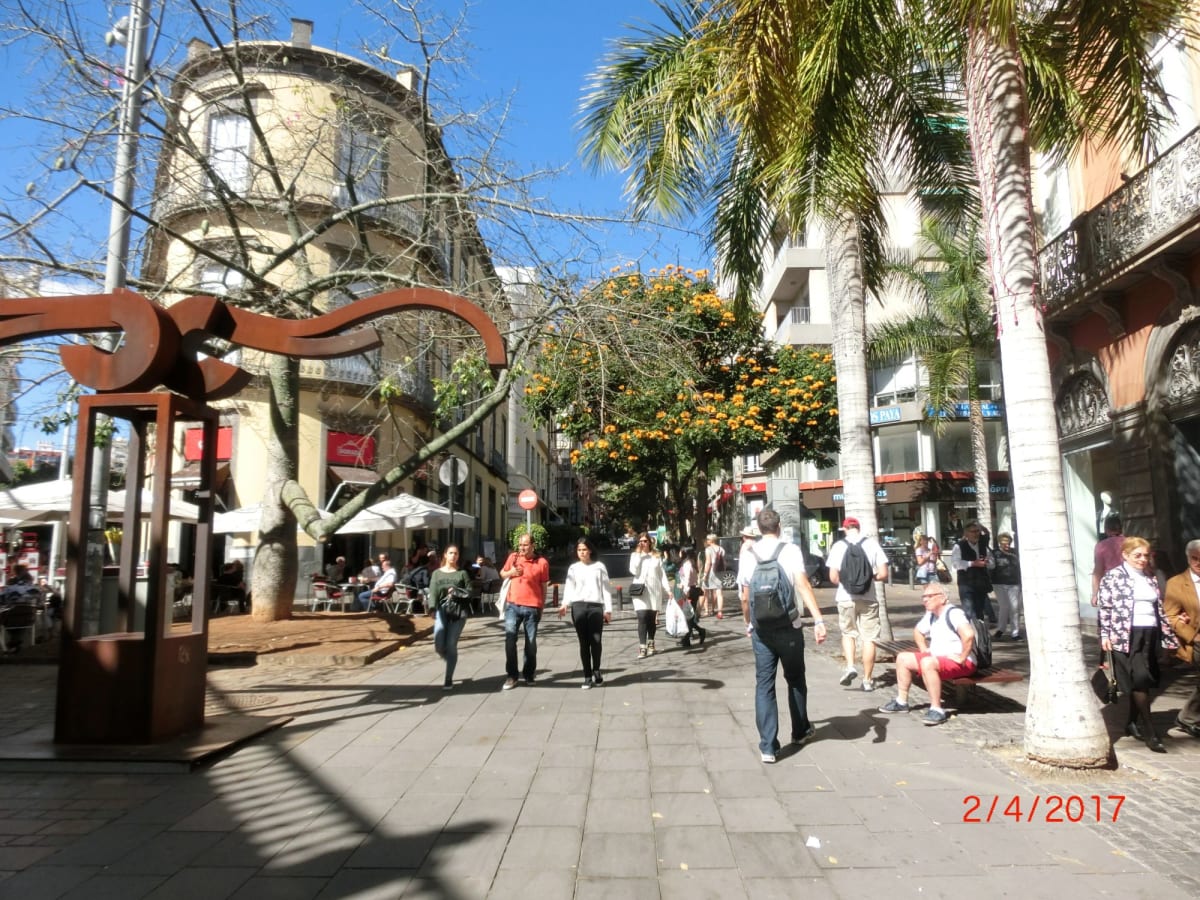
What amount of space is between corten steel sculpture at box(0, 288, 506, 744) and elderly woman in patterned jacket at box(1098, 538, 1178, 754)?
5.09 meters

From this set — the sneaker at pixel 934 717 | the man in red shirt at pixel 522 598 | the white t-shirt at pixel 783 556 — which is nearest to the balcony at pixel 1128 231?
the sneaker at pixel 934 717

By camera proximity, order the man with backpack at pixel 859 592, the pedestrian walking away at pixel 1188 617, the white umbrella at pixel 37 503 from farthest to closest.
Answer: the white umbrella at pixel 37 503 < the man with backpack at pixel 859 592 < the pedestrian walking away at pixel 1188 617

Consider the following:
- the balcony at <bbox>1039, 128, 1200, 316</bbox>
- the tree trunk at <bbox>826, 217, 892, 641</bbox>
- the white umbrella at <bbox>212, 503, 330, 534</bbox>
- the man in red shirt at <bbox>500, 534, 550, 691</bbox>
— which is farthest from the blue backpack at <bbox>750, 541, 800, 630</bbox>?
the white umbrella at <bbox>212, 503, 330, 534</bbox>

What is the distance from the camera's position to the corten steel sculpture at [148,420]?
577 centimetres

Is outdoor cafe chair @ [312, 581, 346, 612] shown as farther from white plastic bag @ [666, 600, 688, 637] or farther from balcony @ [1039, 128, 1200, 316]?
balcony @ [1039, 128, 1200, 316]

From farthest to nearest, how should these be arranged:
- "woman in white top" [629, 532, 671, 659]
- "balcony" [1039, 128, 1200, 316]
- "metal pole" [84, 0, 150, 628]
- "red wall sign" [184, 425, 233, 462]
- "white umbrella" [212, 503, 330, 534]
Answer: "red wall sign" [184, 425, 233, 462], "white umbrella" [212, 503, 330, 534], "woman in white top" [629, 532, 671, 659], "metal pole" [84, 0, 150, 628], "balcony" [1039, 128, 1200, 316]

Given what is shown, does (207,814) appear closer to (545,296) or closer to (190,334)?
(190,334)

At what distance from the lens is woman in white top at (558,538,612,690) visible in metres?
8.31

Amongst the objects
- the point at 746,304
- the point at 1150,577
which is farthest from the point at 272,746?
the point at 746,304

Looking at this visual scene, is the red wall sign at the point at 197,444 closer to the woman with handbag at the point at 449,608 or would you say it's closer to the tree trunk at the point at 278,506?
the tree trunk at the point at 278,506

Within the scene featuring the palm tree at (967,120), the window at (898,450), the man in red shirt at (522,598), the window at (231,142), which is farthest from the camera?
the window at (898,450)

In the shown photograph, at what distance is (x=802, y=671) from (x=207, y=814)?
158 inches

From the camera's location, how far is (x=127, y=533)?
242 inches
